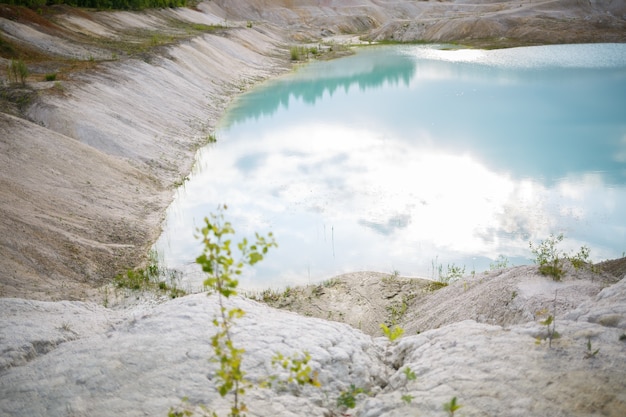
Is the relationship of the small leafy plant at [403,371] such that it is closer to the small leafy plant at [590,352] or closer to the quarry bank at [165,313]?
the quarry bank at [165,313]

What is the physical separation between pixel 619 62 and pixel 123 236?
44.8 meters

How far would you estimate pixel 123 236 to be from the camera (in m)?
16.0

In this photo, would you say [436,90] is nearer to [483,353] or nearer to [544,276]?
[544,276]

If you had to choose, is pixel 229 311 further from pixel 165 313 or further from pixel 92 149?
pixel 92 149

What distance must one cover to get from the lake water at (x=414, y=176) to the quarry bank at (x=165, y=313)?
1.63m

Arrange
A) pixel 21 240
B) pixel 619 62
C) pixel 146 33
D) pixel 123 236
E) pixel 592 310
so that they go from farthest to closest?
pixel 146 33
pixel 619 62
pixel 123 236
pixel 21 240
pixel 592 310

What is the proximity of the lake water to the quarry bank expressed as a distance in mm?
1628

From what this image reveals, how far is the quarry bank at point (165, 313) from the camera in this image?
5.95 meters

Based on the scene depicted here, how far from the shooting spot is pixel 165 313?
887 cm

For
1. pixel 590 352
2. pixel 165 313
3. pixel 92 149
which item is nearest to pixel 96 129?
pixel 92 149

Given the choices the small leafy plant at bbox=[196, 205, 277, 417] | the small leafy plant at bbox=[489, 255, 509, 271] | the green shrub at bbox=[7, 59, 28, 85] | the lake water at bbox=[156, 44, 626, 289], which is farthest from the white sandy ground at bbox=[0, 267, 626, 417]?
the green shrub at bbox=[7, 59, 28, 85]

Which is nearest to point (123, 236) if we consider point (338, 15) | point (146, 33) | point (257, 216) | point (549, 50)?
point (257, 216)

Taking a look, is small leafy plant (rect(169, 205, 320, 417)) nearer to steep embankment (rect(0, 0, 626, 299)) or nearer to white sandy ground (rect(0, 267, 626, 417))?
white sandy ground (rect(0, 267, 626, 417))

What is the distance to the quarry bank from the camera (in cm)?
595
